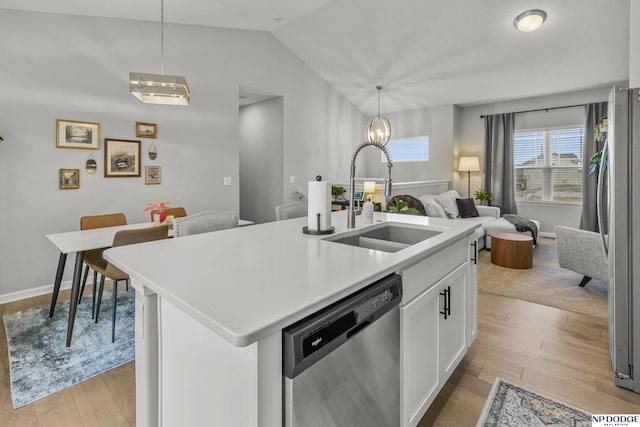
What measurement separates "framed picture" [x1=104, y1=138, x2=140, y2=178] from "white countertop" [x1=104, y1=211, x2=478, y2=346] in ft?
8.73

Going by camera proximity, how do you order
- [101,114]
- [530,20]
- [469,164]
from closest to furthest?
[101,114] → [530,20] → [469,164]

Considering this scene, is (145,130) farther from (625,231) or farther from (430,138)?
(430,138)

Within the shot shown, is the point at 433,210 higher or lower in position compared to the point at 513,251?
higher

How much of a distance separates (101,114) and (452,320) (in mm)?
3845

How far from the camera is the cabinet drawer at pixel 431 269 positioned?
1227mm

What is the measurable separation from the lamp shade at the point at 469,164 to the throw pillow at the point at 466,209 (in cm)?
92

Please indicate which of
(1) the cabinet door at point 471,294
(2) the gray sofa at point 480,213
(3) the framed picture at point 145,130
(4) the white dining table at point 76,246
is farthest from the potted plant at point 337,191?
(1) the cabinet door at point 471,294

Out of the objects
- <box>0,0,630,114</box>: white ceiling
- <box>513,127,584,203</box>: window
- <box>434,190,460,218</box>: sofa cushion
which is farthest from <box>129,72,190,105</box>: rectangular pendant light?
<box>513,127,584,203</box>: window

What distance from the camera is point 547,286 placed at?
11.1 ft

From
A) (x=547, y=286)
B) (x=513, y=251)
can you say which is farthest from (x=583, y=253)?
(x=513, y=251)

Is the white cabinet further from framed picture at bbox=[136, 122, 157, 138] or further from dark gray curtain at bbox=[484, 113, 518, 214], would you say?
dark gray curtain at bbox=[484, 113, 518, 214]

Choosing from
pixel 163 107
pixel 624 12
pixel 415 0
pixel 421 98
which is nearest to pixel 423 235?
Answer: pixel 415 0

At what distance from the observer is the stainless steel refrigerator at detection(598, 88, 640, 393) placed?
5.65ft

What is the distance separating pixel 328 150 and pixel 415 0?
2.86 m
